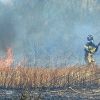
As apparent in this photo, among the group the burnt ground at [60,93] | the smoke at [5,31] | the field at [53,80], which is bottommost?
the burnt ground at [60,93]

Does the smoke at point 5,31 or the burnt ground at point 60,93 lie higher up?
the smoke at point 5,31

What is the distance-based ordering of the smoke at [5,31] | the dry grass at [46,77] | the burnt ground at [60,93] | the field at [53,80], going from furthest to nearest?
1. the smoke at [5,31]
2. the dry grass at [46,77]
3. the field at [53,80]
4. the burnt ground at [60,93]

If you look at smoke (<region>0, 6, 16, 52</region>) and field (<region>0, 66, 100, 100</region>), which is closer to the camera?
field (<region>0, 66, 100, 100</region>)

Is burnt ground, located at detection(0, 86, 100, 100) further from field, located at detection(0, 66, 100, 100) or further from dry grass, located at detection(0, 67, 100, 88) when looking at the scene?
dry grass, located at detection(0, 67, 100, 88)

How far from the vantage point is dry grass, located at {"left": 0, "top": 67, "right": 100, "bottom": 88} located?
936 centimetres

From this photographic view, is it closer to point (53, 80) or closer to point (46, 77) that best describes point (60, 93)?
point (53, 80)

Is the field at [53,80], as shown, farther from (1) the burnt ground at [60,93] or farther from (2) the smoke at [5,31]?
(2) the smoke at [5,31]

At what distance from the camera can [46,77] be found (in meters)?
9.54

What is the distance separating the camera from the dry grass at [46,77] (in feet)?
30.7

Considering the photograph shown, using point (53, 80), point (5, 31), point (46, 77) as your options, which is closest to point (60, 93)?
point (53, 80)

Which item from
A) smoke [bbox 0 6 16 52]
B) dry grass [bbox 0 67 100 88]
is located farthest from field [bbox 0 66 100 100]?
smoke [bbox 0 6 16 52]

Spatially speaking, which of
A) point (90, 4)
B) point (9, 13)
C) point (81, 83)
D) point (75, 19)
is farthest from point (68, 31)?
point (81, 83)

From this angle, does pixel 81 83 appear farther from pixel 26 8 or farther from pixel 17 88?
pixel 26 8

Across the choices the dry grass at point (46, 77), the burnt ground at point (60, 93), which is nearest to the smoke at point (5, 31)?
the dry grass at point (46, 77)
